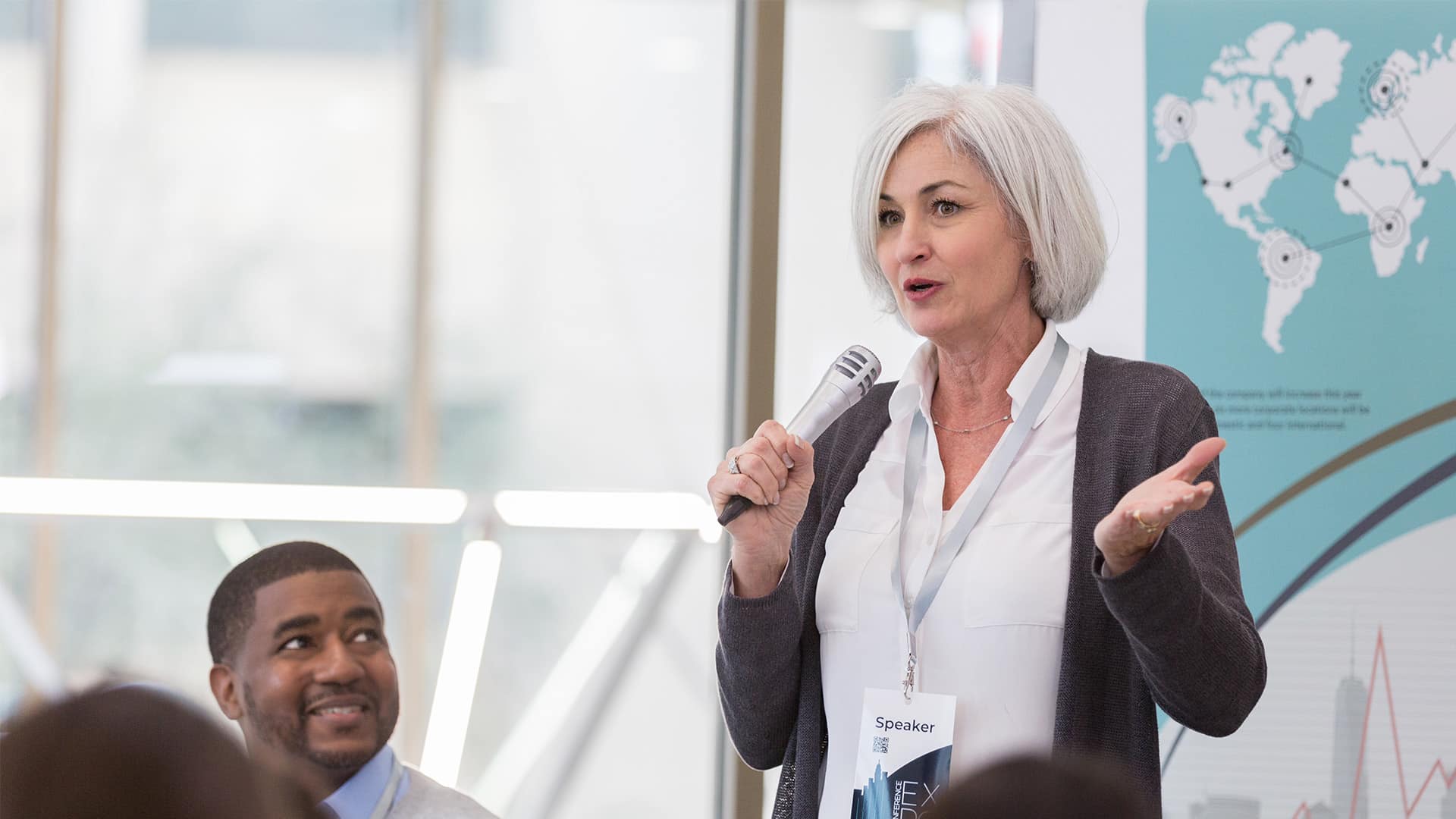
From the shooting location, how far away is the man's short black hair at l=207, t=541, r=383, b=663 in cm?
211

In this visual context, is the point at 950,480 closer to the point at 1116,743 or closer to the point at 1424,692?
the point at 1116,743

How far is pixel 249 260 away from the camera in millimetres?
5234

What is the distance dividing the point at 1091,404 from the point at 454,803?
106 centimetres

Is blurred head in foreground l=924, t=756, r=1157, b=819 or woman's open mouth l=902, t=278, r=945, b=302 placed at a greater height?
woman's open mouth l=902, t=278, r=945, b=302

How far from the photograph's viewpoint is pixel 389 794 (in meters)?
2.01

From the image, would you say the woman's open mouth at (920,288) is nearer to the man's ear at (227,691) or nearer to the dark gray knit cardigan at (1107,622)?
the dark gray knit cardigan at (1107,622)

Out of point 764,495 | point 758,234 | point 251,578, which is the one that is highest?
point 758,234

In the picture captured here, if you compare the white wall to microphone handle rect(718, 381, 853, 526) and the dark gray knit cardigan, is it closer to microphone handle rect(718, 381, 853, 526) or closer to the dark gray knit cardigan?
the dark gray knit cardigan

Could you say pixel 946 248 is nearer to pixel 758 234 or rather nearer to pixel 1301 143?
pixel 1301 143

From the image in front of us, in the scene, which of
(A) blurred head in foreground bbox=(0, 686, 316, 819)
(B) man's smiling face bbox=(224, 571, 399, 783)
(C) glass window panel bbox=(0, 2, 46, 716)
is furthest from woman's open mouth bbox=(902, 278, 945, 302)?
(C) glass window panel bbox=(0, 2, 46, 716)

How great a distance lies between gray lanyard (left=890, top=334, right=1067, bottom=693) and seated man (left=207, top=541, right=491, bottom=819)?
713 mm

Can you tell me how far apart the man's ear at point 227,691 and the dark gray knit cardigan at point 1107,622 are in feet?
2.44

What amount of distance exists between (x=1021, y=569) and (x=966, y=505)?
0.37 ft

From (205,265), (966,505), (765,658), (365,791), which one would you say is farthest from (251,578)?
(205,265)
